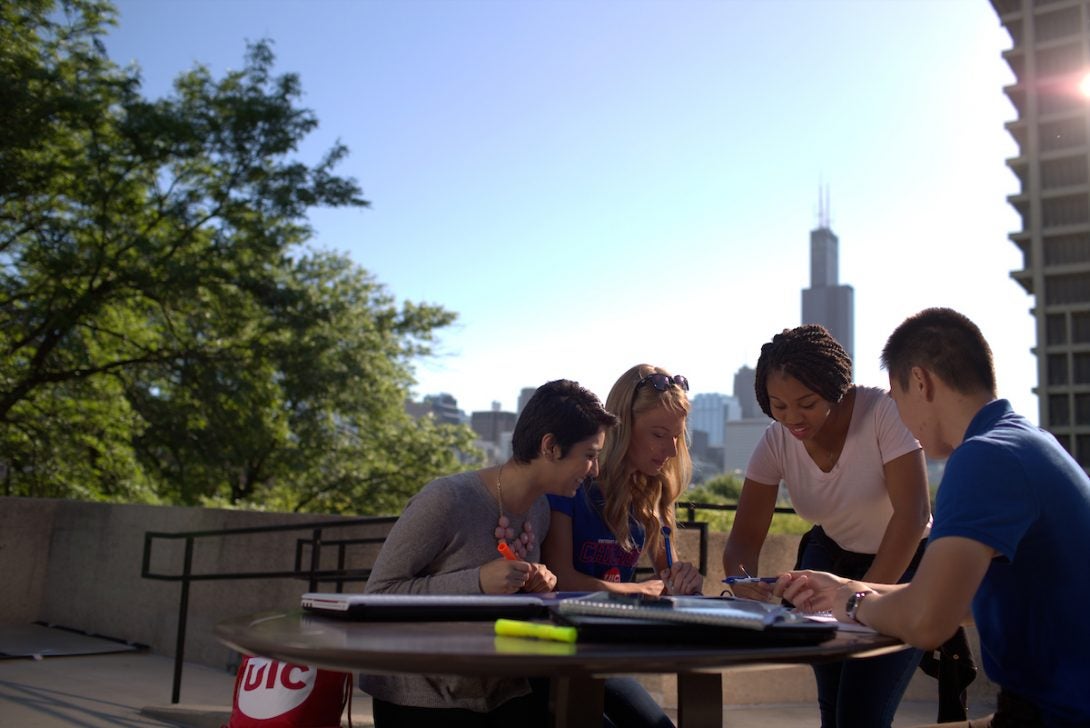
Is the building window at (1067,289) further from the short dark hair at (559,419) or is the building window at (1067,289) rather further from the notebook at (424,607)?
the notebook at (424,607)

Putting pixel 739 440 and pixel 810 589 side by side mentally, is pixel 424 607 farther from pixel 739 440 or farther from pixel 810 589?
pixel 739 440

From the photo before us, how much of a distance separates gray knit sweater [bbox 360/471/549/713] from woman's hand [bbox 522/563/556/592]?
0.12 meters

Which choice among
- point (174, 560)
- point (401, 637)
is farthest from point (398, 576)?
point (174, 560)

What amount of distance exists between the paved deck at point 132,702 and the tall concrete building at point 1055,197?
5563 cm

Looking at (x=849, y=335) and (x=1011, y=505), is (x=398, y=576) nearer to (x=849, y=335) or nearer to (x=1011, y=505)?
(x=1011, y=505)

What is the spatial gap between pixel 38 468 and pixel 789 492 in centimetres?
1175

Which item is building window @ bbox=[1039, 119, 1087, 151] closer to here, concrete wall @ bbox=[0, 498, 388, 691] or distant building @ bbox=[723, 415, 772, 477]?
concrete wall @ bbox=[0, 498, 388, 691]

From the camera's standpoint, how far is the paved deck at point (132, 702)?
454 centimetres

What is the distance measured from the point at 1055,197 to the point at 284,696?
203 feet

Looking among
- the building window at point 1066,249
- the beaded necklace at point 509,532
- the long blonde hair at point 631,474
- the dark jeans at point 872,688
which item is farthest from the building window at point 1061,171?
the beaded necklace at point 509,532

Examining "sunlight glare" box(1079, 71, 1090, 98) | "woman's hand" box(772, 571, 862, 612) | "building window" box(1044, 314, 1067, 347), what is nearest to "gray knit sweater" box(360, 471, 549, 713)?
"woman's hand" box(772, 571, 862, 612)

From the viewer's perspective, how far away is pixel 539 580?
1.96 meters

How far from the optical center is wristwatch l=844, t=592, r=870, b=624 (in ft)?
5.24

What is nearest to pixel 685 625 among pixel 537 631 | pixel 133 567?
pixel 537 631
